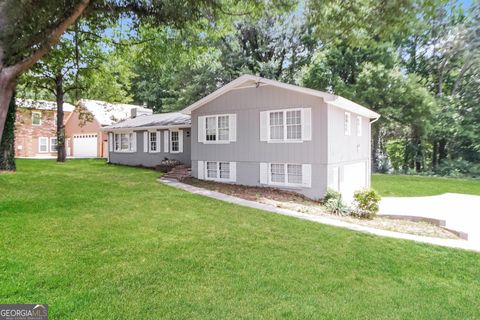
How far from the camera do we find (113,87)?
22.6m

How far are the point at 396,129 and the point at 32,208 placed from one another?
3035 centimetres

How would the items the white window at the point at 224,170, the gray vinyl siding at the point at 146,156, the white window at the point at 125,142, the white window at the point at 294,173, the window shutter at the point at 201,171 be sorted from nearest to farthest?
the white window at the point at 294,173 < the white window at the point at 224,170 < the window shutter at the point at 201,171 < the gray vinyl siding at the point at 146,156 < the white window at the point at 125,142

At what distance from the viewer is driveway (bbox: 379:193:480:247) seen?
9703 millimetres

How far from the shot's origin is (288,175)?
506 inches

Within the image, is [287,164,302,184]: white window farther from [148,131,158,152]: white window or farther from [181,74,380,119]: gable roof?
[148,131,158,152]: white window

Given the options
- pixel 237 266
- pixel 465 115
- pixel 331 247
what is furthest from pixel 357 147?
pixel 465 115

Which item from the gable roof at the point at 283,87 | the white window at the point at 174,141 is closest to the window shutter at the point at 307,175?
the gable roof at the point at 283,87

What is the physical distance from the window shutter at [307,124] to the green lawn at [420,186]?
24.1 feet

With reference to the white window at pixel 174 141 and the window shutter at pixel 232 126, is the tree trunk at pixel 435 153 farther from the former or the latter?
the white window at pixel 174 141

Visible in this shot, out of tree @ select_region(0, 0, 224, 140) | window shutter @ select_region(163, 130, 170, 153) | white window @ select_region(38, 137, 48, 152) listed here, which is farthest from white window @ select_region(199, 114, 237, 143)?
white window @ select_region(38, 137, 48, 152)

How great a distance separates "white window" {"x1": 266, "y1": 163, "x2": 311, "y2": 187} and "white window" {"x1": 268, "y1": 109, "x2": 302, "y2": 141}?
46.6 inches

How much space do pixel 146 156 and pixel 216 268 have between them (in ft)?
58.7

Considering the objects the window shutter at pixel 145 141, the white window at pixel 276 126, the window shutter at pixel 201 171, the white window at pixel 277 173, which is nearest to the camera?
the white window at pixel 276 126

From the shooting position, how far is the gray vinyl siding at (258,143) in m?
11.8
